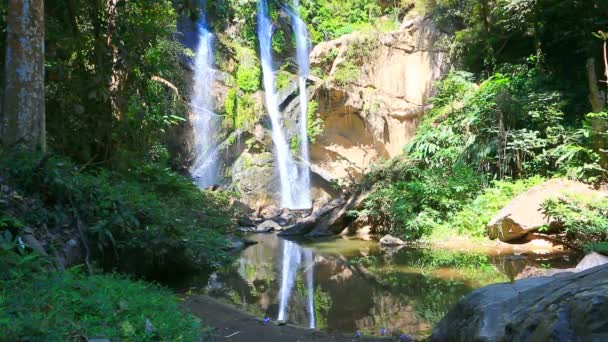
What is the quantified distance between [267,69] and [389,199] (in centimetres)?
1204

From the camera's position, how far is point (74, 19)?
8391 millimetres

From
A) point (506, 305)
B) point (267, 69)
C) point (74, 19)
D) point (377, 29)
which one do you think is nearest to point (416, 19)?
point (377, 29)

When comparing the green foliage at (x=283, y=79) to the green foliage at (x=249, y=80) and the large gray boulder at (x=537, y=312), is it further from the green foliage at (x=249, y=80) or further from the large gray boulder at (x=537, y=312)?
the large gray boulder at (x=537, y=312)

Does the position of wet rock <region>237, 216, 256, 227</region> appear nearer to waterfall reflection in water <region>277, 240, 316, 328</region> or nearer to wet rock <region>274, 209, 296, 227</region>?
wet rock <region>274, 209, 296, 227</region>

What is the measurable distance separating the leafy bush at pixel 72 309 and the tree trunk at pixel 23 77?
8.07 feet

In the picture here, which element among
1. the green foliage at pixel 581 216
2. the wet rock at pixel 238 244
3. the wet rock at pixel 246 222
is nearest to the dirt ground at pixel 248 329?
the wet rock at pixel 238 244

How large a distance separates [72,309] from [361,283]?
5.29 metres

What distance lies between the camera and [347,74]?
21812 millimetres

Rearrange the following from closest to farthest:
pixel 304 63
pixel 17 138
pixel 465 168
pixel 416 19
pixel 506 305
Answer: pixel 506 305 < pixel 17 138 < pixel 465 168 < pixel 416 19 < pixel 304 63

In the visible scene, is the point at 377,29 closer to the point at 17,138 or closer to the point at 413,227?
the point at 413,227

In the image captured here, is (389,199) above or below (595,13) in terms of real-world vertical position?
below

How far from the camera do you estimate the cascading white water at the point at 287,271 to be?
21.1ft

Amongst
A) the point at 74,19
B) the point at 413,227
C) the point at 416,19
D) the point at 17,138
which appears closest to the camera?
the point at 17,138

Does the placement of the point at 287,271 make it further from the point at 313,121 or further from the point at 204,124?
the point at 204,124
